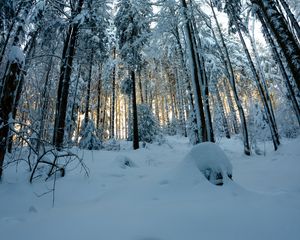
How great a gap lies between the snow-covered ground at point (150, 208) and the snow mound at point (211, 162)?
5.9 inches

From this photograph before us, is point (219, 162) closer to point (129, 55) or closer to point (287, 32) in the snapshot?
point (287, 32)

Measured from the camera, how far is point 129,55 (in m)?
13.7

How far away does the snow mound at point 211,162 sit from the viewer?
3.81 metres

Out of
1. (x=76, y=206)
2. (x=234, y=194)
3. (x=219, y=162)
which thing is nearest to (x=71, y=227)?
(x=76, y=206)

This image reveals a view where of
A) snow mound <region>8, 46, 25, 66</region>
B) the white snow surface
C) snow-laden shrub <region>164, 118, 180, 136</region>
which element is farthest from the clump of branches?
snow-laden shrub <region>164, 118, 180, 136</region>

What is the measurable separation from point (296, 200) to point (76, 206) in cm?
347

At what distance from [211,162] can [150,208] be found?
166 centimetres

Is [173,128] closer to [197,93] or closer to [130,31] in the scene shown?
[130,31]

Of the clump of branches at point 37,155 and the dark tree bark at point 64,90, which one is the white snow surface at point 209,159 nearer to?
the clump of branches at point 37,155

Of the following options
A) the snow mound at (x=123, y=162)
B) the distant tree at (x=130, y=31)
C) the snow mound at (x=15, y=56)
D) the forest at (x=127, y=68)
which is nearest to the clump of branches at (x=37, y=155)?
the forest at (x=127, y=68)

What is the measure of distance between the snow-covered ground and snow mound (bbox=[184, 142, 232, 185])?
149 millimetres

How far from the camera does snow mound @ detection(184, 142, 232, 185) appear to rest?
381 cm

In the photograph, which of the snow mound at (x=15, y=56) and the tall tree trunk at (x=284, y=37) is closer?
the snow mound at (x=15, y=56)

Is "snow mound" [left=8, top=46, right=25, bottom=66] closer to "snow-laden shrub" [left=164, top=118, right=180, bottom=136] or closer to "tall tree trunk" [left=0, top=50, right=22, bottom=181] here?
"tall tree trunk" [left=0, top=50, right=22, bottom=181]
